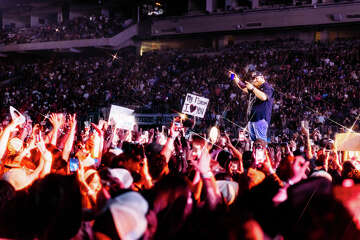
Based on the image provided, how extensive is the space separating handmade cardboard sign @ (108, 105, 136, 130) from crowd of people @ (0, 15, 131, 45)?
24.6 metres

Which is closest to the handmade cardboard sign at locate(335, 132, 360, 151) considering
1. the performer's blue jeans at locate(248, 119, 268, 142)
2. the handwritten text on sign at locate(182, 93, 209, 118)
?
the performer's blue jeans at locate(248, 119, 268, 142)

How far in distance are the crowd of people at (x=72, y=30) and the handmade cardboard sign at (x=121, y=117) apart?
80.8 ft

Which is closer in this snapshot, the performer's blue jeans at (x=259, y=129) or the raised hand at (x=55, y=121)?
the raised hand at (x=55, y=121)

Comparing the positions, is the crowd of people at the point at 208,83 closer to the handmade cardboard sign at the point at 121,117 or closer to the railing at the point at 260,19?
the railing at the point at 260,19

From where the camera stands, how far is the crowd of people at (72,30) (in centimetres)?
3322

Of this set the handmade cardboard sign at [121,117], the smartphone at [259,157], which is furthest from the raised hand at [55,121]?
the handmade cardboard sign at [121,117]

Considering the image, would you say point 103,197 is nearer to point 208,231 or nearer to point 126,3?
point 208,231

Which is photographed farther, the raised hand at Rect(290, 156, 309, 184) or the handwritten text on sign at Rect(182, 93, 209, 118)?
the handwritten text on sign at Rect(182, 93, 209, 118)

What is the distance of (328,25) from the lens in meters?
26.3

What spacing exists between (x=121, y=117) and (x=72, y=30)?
27.7 m

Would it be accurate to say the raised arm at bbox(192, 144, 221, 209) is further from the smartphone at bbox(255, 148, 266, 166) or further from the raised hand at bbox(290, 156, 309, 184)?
the smartphone at bbox(255, 148, 266, 166)

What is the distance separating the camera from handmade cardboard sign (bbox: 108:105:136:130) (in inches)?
343

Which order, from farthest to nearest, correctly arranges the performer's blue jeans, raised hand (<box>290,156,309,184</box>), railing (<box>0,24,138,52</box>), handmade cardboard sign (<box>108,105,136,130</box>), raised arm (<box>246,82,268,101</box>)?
1. railing (<box>0,24,138,52</box>)
2. handmade cardboard sign (<box>108,105,136,130</box>)
3. the performer's blue jeans
4. raised arm (<box>246,82,268,101</box>)
5. raised hand (<box>290,156,309,184</box>)

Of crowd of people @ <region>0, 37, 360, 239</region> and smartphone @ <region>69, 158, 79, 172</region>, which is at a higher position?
crowd of people @ <region>0, 37, 360, 239</region>
